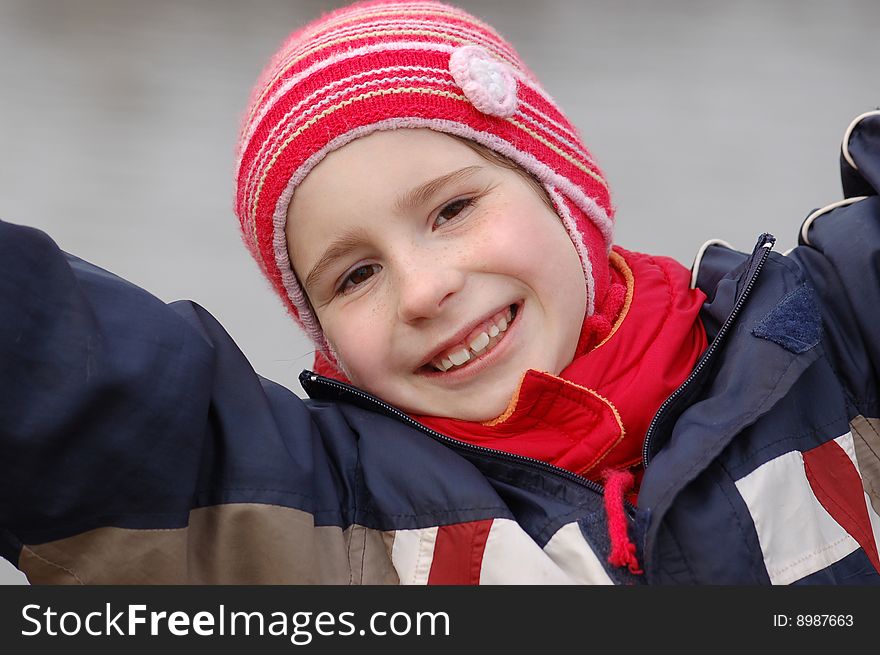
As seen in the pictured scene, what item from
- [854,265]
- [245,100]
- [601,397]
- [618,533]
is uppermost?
[245,100]

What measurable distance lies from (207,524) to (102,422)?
0.11 metres

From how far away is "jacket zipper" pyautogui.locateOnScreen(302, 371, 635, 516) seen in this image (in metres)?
0.76

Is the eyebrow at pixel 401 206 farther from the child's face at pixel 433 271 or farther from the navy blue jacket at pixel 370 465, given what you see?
the navy blue jacket at pixel 370 465

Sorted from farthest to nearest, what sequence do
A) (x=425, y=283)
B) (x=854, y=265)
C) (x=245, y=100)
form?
(x=245, y=100), (x=854, y=265), (x=425, y=283)

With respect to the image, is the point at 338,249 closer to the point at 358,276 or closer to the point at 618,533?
the point at 358,276

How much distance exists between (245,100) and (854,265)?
3.29ft

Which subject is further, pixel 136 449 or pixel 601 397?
pixel 601 397

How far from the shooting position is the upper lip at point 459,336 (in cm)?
80

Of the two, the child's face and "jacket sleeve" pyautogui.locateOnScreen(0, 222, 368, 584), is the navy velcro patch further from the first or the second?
"jacket sleeve" pyautogui.locateOnScreen(0, 222, 368, 584)

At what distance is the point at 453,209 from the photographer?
0.82 meters

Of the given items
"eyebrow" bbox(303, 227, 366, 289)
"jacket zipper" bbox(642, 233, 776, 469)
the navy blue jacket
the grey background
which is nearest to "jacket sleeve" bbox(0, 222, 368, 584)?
the navy blue jacket

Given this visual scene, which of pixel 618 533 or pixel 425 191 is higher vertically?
pixel 425 191

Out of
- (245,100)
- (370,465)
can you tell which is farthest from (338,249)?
(245,100)

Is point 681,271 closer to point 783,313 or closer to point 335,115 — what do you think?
point 783,313
